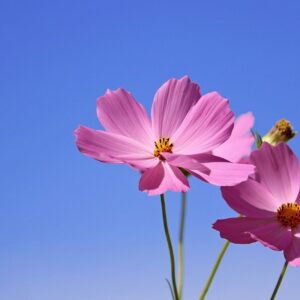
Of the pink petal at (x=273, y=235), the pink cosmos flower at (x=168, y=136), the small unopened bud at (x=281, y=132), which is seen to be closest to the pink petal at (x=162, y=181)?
the pink cosmos flower at (x=168, y=136)

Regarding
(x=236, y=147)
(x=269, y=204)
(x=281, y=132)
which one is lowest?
(x=269, y=204)

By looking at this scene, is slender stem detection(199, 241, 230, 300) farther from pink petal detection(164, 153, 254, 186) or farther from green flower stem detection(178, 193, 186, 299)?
pink petal detection(164, 153, 254, 186)

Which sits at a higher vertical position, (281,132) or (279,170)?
(281,132)

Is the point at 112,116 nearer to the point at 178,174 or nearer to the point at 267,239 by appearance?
the point at 178,174

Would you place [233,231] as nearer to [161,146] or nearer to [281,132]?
[161,146]

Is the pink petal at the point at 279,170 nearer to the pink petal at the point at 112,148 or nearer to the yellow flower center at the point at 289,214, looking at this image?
the yellow flower center at the point at 289,214

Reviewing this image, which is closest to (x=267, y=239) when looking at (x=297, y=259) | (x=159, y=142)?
(x=297, y=259)

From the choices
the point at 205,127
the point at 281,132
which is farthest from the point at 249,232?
the point at 281,132
